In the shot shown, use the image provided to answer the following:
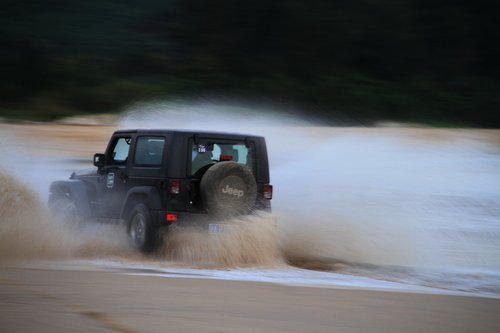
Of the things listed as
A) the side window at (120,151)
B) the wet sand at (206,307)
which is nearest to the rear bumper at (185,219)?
the side window at (120,151)

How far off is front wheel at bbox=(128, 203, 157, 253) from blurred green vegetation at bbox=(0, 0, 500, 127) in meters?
28.2

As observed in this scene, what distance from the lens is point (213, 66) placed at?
47812mm

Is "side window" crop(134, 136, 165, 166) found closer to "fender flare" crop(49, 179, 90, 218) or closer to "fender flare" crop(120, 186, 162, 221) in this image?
"fender flare" crop(120, 186, 162, 221)

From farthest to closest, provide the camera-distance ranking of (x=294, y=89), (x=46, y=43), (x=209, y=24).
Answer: (x=209, y=24) < (x=294, y=89) < (x=46, y=43)

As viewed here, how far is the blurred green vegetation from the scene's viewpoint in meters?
42.8

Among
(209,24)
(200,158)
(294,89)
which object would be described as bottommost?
(200,158)

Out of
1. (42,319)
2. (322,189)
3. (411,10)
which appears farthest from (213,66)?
(42,319)

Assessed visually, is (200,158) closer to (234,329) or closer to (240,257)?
(240,257)

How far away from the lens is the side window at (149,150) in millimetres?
10773

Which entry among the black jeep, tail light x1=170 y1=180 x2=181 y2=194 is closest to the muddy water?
the black jeep

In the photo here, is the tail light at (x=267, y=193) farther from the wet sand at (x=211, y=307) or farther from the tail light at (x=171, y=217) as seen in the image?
the wet sand at (x=211, y=307)

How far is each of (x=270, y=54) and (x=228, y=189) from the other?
1574 inches

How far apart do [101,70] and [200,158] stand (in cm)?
3442

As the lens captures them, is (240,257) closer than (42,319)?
No
